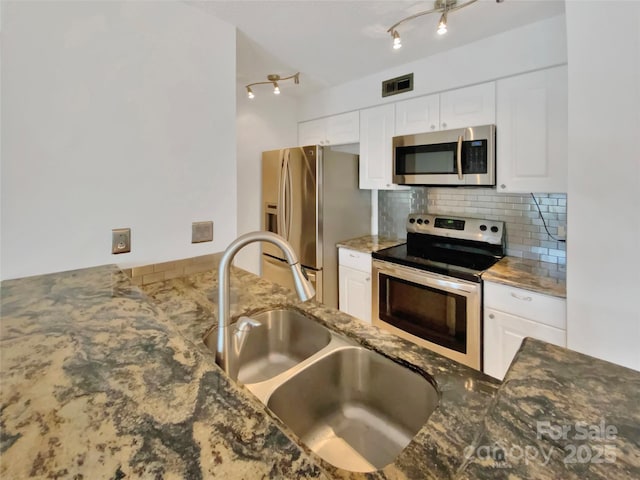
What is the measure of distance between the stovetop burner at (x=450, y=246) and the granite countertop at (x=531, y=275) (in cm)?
8

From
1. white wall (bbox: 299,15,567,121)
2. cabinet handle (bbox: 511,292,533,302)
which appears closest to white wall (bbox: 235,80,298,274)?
white wall (bbox: 299,15,567,121)

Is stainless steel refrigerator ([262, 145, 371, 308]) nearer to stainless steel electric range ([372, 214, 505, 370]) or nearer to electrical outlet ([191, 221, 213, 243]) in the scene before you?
stainless steel electric range ([372, 214, 505, 370])

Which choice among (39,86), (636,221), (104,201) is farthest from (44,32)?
(636,221)

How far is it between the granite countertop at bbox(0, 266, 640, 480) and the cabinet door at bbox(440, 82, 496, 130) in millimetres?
1811

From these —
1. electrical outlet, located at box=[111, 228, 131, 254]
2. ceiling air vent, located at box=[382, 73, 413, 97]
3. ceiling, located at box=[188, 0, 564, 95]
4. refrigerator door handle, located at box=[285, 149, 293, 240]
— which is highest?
ceiling, located at box=[188, 0, 564, 95]

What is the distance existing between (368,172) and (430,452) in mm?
2466

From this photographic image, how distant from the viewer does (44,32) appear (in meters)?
1.29

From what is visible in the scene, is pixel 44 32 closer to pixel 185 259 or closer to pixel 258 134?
pixel 185 259

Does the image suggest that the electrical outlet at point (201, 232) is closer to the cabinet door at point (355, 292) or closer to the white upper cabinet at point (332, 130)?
the cabinet door at point (355, 292)

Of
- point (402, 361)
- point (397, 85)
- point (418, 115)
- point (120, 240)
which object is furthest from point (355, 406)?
point (397, 85)

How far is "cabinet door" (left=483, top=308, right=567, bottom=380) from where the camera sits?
1.73 metres

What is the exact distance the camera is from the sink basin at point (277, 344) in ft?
4.12

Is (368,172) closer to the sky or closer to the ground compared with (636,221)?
closer to the sky

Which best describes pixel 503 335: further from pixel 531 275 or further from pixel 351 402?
pixel 351 402
